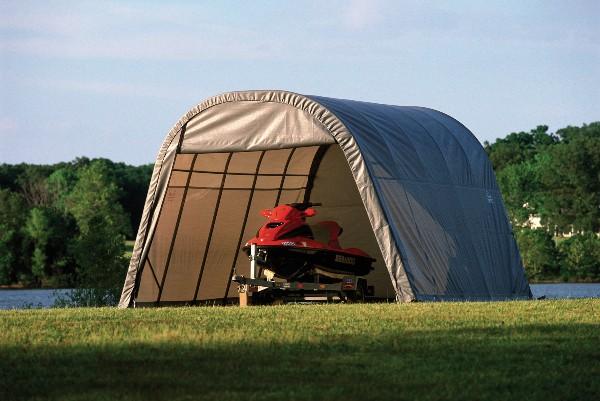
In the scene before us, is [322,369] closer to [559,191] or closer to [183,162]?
[183,162]

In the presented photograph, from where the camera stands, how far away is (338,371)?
32.1 feet

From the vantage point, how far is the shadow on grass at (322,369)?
8.85 m

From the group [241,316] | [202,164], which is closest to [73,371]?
[241,316]

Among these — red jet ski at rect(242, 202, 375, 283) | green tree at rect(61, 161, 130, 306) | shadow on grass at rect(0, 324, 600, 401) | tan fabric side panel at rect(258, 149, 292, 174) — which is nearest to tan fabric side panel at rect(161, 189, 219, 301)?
tan fabric side panel at rect(258, 149, 292, 174)

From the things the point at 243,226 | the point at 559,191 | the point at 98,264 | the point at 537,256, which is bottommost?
the point at 98,264

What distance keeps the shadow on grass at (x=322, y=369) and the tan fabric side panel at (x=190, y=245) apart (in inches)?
455

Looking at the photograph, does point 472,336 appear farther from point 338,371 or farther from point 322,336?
point 338,371

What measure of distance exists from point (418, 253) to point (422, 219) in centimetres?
69

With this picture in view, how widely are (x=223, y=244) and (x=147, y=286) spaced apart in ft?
8.15

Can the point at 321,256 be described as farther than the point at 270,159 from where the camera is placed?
No

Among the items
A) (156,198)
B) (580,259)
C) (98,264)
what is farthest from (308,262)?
(580,259)

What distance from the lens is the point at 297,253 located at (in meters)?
21.5

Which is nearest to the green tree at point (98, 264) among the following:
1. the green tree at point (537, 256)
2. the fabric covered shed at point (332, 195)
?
the fabric covered shed at point (332, 195)

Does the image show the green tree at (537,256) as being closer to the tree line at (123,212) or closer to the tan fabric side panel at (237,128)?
the tree line at (123,212)
